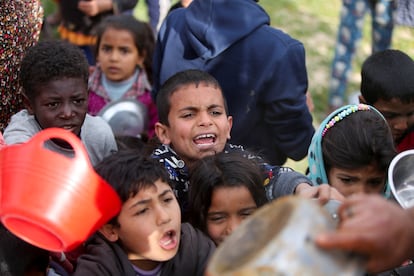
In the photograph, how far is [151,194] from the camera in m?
2.06

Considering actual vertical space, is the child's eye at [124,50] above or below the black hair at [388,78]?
below

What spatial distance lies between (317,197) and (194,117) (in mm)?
716

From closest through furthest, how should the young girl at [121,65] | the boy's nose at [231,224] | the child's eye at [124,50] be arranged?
the boy's nose at [231,224], the young girl at [121,65], the child's eye at [124,50]

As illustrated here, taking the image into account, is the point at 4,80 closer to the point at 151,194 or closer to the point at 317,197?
the point at 151,194

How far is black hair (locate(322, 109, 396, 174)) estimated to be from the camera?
2375 millimetres

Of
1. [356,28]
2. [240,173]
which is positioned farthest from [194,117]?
[356,28]

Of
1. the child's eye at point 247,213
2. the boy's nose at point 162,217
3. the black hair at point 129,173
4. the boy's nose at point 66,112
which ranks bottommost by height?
the child's eye at point 247,213

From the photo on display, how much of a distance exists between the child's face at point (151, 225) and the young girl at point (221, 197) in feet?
1.03

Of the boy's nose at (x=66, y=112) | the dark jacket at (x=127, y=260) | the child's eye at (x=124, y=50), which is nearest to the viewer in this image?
the dark jacket at (x=127, y=260)

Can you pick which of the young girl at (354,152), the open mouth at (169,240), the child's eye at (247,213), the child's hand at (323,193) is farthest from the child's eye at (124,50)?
the open mouth at (169,240)

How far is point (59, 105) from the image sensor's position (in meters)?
2.62

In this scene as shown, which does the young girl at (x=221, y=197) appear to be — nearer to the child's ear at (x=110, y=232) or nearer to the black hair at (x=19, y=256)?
the child's ear at (x=110, y=232)

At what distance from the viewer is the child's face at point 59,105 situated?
260 centimetres

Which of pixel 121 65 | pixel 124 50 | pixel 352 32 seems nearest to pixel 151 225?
pixel 121 65
